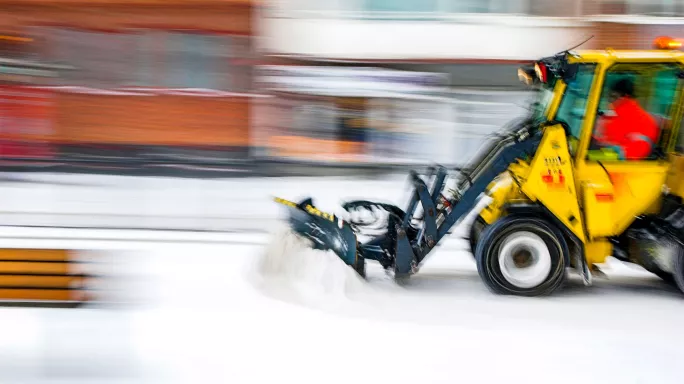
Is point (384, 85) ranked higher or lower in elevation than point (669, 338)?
higher

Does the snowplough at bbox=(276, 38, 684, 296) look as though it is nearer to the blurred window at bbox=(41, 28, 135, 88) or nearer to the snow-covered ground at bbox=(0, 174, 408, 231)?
the snow-covered ground at bbox=(0, 174, 408, 231)

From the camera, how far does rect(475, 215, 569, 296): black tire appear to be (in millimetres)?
7031

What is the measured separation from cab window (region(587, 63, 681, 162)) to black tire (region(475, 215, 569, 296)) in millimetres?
738

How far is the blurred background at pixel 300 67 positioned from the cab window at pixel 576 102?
367 inches

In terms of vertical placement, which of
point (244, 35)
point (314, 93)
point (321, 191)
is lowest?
point (321, 191)

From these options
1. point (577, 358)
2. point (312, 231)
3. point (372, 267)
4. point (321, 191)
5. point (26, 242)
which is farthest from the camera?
point (321, 191)

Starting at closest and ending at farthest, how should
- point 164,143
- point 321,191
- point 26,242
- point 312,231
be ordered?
point 312,231 → point 26,242 → point 321,191 → point 164,143

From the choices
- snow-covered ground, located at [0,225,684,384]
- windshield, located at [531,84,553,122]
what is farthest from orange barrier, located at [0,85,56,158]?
windshield, located at [531,84,553,122]

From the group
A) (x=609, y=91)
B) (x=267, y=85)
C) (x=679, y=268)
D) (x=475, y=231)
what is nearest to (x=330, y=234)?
(x=475, y=231)

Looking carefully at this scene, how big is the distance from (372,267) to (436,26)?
10247mm

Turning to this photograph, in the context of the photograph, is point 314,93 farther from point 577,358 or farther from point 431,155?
point 577,358

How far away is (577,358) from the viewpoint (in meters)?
5.54

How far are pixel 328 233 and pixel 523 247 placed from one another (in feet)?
5.35

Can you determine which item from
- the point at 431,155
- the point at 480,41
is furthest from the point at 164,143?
the point at 480,41
